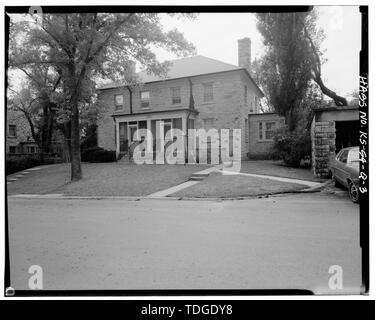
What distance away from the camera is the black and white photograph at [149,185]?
2.21 m

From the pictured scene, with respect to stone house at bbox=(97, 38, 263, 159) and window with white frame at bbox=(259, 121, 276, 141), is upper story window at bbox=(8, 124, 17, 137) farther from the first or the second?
window with white frame at bbox=(259, 121, 276, 141)

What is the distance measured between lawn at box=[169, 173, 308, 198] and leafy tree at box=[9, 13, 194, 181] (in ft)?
11.6

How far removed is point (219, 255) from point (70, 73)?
4929 mm

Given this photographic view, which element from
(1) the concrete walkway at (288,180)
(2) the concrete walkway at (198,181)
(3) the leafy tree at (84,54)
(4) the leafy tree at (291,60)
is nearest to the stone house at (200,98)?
(4) the leafy tree at (291,60)

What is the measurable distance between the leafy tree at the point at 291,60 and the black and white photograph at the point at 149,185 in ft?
Answer: 0.21

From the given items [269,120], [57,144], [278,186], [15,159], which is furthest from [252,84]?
[15,159]

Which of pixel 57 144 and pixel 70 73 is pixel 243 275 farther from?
pixel 70 73

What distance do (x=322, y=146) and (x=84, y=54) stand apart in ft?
25.6

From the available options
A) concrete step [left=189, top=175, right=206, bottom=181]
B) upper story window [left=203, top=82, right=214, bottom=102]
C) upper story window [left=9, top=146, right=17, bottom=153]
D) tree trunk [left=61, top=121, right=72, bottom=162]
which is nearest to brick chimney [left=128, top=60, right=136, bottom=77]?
tree trunk [left=61, top=121, right=72, bottom=162]

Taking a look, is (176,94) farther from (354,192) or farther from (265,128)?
(354,192)

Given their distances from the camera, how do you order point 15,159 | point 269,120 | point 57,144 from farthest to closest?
point 269,120, point 57,144, point 15,159

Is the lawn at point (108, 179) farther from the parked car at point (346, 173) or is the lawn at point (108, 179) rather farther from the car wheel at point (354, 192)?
the car wheel at point (354, 192)

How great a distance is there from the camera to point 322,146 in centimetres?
885

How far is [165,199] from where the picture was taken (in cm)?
743
